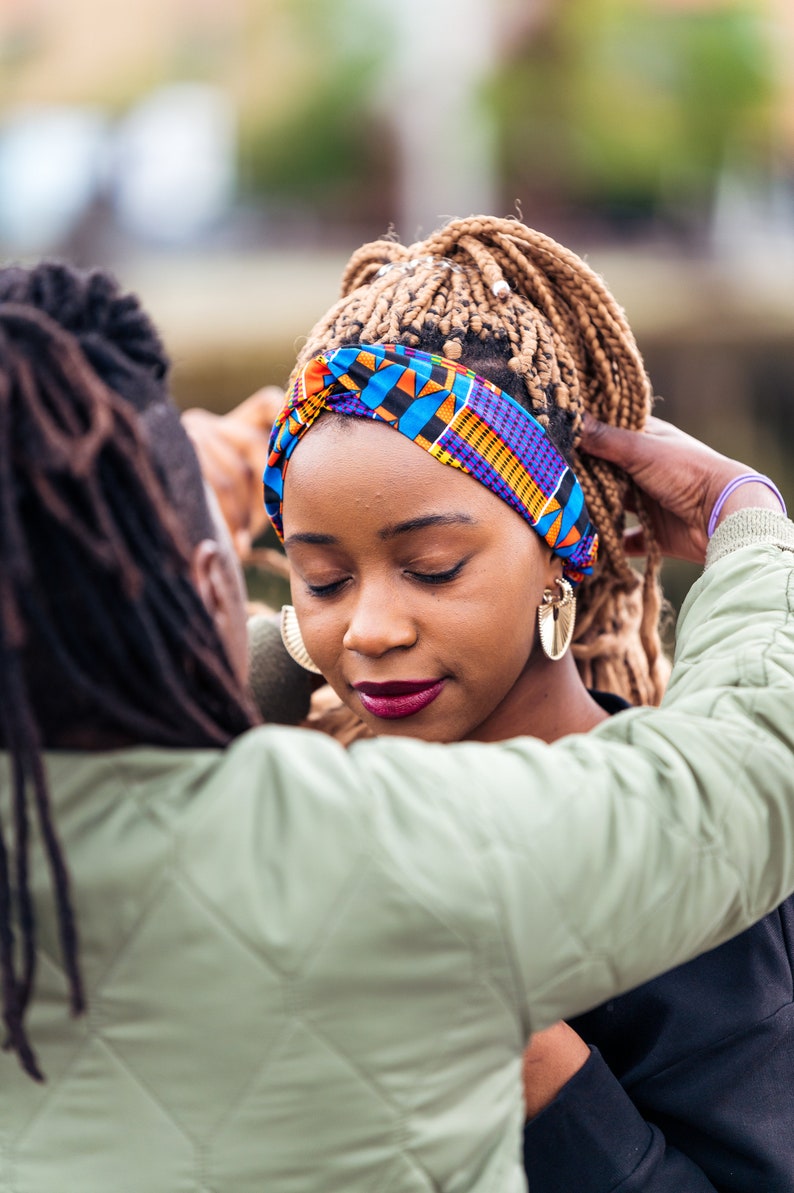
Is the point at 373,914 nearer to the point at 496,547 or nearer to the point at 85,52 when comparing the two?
the point at 496,547

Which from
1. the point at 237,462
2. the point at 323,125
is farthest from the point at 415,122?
the point at 237,462

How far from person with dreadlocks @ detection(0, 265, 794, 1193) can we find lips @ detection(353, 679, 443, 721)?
0.76 meters

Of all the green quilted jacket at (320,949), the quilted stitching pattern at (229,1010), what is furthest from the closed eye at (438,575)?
the quilted stitching pattern at (229,1010)

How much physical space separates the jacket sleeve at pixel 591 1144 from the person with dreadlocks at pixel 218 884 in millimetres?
314

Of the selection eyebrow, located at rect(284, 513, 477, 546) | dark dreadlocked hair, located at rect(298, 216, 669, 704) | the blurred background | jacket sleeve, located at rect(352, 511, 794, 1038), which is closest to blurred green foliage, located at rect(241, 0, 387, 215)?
the blurred background

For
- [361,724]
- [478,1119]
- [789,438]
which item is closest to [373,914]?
[478,1119]

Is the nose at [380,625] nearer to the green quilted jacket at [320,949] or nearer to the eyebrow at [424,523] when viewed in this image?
the eyebrow at [424,523]

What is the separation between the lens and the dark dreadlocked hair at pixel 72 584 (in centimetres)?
147

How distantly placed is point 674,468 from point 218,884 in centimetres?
144

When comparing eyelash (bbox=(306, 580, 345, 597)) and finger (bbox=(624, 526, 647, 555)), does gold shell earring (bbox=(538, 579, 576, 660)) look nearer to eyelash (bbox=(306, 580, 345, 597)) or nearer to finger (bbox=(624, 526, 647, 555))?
finger (bbox=(624, 526, 647, 555))

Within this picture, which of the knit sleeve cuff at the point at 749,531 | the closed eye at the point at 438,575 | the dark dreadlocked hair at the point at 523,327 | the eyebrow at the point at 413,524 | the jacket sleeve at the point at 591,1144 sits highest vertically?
the dark dreadlocked hair at the point at 523,327

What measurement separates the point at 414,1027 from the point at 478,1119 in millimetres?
164

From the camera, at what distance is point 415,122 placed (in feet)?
67.3

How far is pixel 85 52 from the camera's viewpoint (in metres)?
18.8
